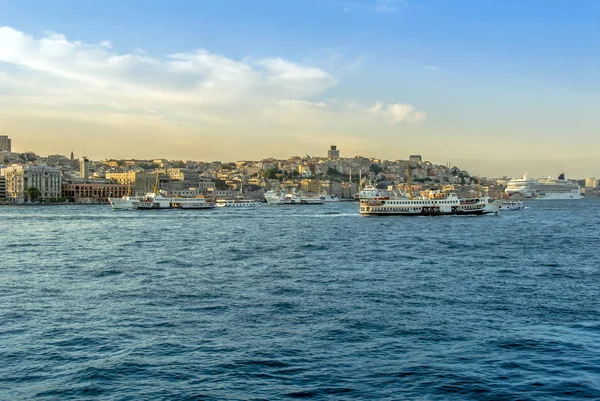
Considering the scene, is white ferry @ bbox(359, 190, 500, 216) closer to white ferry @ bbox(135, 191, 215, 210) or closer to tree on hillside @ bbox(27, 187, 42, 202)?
white ferry @ bbox(135, 191, 215, 210)

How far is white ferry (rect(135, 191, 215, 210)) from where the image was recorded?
245 ft

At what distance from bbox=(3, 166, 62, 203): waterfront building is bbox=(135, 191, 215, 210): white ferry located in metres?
35.0

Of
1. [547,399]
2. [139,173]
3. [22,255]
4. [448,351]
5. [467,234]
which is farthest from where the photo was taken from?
[139,173]

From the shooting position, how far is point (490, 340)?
1055 cm

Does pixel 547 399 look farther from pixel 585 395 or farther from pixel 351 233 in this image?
pixel 351 233

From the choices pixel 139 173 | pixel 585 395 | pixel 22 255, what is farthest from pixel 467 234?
pixel 139 173

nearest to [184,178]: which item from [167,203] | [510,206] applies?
[167,203]

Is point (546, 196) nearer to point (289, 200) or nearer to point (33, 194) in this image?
point (289, 200)

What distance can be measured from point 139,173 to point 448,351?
389 feet

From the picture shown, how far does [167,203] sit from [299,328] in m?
66.4

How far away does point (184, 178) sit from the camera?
133 metres

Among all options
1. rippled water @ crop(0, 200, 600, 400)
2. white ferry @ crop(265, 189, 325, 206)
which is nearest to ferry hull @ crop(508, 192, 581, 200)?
white ferry @ crop(265, 189, 325, 206)

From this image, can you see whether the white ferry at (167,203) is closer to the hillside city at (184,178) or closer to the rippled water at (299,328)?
the hillside city at (184,178)

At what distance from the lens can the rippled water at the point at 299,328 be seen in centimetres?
855
